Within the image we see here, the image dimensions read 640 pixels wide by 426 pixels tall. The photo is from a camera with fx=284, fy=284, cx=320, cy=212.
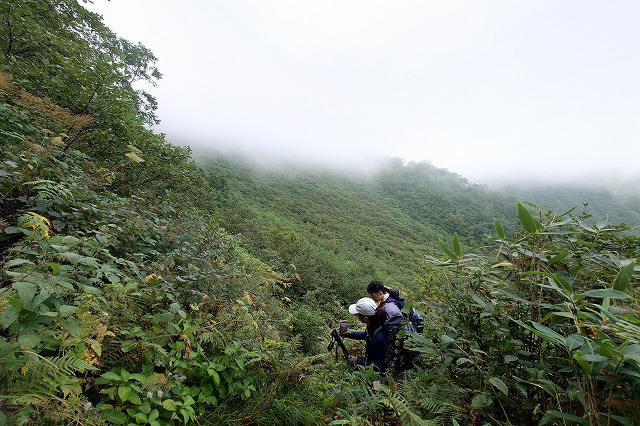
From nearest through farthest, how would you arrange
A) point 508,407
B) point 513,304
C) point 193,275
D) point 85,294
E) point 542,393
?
point 542,393
point 508,407
point 513,304
point 85,294
point 193,275

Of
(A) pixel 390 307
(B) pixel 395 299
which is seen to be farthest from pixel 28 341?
(B) pixel 395 299

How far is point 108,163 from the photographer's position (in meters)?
5.32

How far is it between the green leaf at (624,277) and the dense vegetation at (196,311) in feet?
0.04

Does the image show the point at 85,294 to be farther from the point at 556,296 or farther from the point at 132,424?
the point at 556,296

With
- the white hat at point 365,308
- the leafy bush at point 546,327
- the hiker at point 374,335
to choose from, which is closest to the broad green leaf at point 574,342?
the leafy bush at point 546,327

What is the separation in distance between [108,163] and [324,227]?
53.2ft

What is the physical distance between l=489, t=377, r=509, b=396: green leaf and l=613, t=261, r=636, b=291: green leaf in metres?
0.69

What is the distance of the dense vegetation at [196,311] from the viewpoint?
4.65ft

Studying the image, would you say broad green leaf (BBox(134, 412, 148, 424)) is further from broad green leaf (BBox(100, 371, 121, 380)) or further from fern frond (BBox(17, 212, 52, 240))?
fern frond (BBox(17, 212, 52, 240))

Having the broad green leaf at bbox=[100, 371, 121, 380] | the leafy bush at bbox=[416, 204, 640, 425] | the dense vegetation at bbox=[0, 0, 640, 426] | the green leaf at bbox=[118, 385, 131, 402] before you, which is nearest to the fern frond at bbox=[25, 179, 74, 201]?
the dense vegetation at bbox=[0, 0, 640, 426]

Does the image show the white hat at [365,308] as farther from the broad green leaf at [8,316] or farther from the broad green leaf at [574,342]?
the broad green leaf at [8,316]

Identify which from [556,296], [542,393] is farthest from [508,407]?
[556,296]

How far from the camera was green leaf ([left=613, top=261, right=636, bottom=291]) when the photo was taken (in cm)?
121

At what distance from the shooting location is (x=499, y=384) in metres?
1.47
